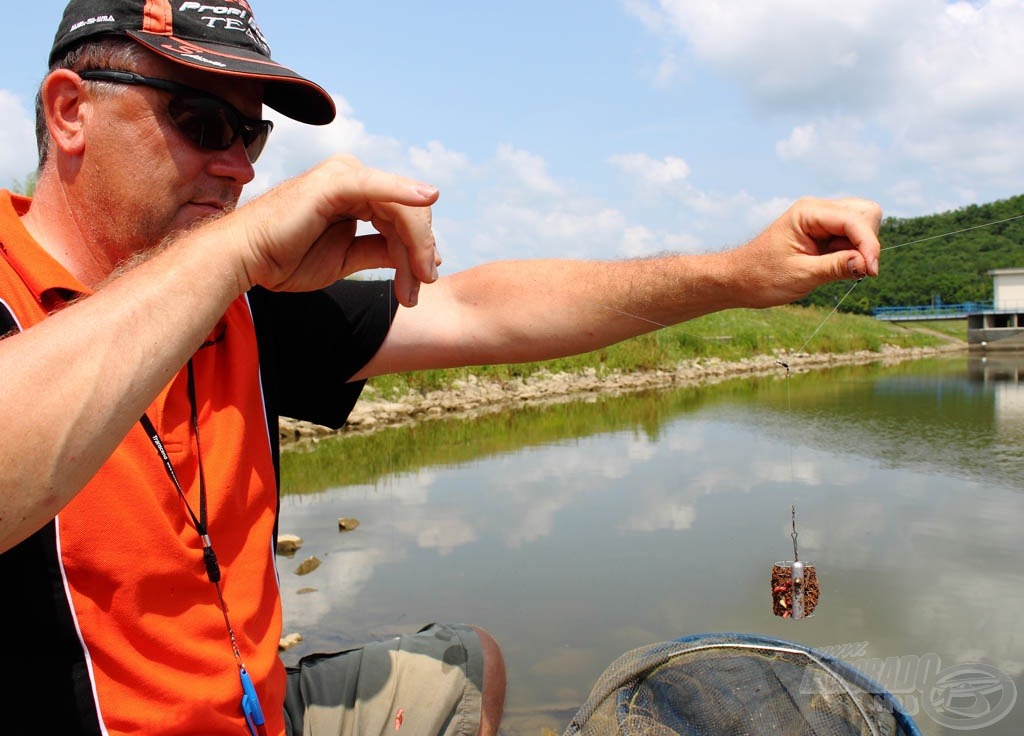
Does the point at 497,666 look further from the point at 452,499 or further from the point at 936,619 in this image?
the point at 452,499

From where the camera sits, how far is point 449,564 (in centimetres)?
602

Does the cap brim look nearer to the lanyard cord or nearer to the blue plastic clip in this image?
the lanyard cord

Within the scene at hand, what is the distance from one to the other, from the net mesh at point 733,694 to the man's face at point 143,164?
1955 millimetres

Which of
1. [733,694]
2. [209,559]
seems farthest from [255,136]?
[733,694]

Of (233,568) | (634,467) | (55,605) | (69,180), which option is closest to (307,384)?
(233,568)

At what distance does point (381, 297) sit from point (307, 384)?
360 mm

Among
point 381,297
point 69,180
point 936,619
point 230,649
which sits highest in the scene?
point 69,180

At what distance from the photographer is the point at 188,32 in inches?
75.1

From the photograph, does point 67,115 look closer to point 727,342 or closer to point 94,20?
point 94,20

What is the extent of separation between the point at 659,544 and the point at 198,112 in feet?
16.9

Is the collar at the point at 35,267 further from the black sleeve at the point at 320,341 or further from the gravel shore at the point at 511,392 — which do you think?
the gravel shore at the point at 511,392

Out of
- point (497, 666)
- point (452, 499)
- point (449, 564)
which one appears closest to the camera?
point (497, 666)

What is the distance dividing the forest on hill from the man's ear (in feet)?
147
